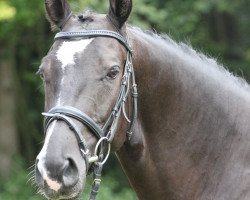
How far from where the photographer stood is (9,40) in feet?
42.1

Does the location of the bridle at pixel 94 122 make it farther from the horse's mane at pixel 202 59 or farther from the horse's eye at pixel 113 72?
the horse's mane at pixel 202 59

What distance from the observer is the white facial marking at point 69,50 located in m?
4.36

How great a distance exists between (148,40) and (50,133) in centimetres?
118

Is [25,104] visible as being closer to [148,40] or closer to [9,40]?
[9,40]

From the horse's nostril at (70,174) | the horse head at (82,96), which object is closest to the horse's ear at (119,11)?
the horse head at (82,96)

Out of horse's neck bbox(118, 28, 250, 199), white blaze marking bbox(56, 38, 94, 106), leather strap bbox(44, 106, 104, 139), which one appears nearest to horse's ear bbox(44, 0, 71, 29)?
white blaze marking bbox(56, 38, 94, 106)

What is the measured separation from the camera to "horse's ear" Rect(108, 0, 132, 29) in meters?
4.68

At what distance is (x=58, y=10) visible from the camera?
15.7ft

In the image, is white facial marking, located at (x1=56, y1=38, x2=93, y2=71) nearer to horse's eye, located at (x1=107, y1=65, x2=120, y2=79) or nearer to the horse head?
the horse head

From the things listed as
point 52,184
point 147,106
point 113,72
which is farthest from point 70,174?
point 147,106

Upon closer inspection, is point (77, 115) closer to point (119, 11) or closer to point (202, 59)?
point (119, 11)

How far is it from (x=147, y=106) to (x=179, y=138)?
326 mm

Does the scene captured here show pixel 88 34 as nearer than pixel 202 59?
Yes

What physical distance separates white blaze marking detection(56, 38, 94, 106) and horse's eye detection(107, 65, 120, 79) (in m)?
0.22
